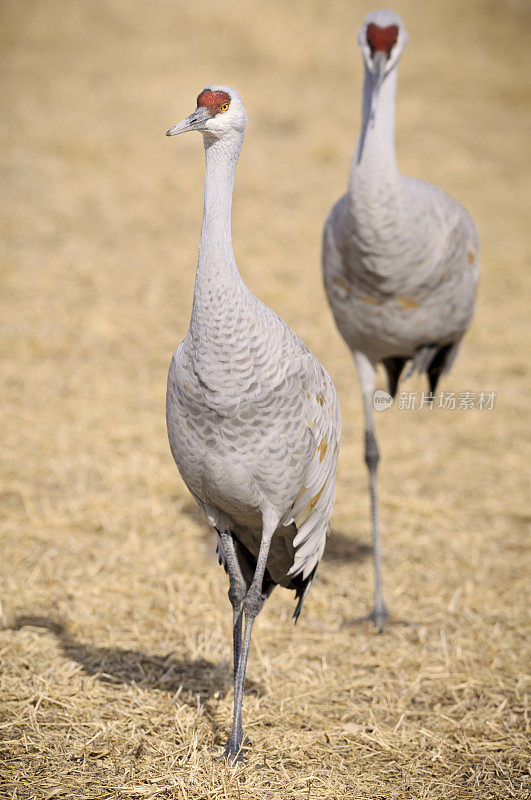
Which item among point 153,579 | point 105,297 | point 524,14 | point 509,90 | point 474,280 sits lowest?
point 153,579

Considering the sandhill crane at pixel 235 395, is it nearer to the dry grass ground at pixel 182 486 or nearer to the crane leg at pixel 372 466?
the dry grass ground at pixel 182 486

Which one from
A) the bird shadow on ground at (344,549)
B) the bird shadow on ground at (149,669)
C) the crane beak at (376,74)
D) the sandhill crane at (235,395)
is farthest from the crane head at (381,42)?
the bird shadow on ground at (149,669)

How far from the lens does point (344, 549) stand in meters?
5.10

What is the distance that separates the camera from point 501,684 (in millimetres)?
3654

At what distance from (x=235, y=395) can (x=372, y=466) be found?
215cm

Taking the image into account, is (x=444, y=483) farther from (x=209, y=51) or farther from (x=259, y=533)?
(x=209, y=51)

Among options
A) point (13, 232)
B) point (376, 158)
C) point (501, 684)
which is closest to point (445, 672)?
point (501, 684)

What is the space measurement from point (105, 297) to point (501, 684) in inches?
224

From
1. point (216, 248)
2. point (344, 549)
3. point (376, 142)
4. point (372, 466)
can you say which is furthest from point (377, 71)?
point (344, 549)

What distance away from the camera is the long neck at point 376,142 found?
402 cm

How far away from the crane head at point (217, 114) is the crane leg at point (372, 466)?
2046 millimetres

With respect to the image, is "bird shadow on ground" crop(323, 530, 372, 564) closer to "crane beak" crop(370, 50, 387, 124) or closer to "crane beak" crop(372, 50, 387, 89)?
"crane beak" crop(370, 50, 387, 124)

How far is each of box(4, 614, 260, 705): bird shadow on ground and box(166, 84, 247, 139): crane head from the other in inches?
79.2

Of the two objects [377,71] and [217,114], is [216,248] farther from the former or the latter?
[377,71]
